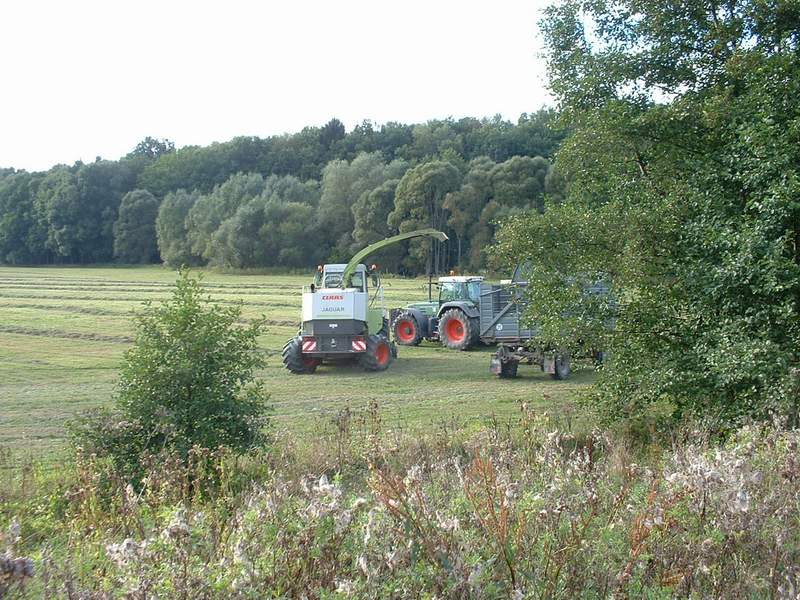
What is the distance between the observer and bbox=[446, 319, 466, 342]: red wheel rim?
71.0 feet

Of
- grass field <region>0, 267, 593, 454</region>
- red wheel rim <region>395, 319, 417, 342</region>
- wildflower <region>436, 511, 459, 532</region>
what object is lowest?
grass field <region>0, 267, 593, 454</region>

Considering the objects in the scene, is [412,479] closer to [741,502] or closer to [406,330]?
[741,502]

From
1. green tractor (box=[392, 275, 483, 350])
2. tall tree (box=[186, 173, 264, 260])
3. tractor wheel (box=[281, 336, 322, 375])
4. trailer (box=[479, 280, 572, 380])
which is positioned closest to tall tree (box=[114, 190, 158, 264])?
tall tree (box=[186, 173, 264, 260])

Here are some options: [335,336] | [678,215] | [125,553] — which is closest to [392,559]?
[125,553]

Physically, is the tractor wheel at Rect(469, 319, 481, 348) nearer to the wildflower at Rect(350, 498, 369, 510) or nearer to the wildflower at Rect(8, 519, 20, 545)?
the wildflower at Rect(350, 498, 369, 510)

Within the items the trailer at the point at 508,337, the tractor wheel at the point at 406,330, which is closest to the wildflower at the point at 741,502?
the trailer at the point at 508,337

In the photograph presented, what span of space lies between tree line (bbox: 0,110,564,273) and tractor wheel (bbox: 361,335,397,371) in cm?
3370

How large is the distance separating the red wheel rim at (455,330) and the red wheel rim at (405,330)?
1346 mm

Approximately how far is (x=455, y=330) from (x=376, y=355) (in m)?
3.74

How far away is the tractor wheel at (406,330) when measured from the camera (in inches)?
903

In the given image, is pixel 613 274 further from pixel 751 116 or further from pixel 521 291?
pixel 751 116

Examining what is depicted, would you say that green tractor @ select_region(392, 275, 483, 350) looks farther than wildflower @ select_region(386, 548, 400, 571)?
Yes

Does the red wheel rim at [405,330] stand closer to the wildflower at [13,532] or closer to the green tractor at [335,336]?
the green tractor at [335,336]

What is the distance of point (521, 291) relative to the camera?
1225 cm
